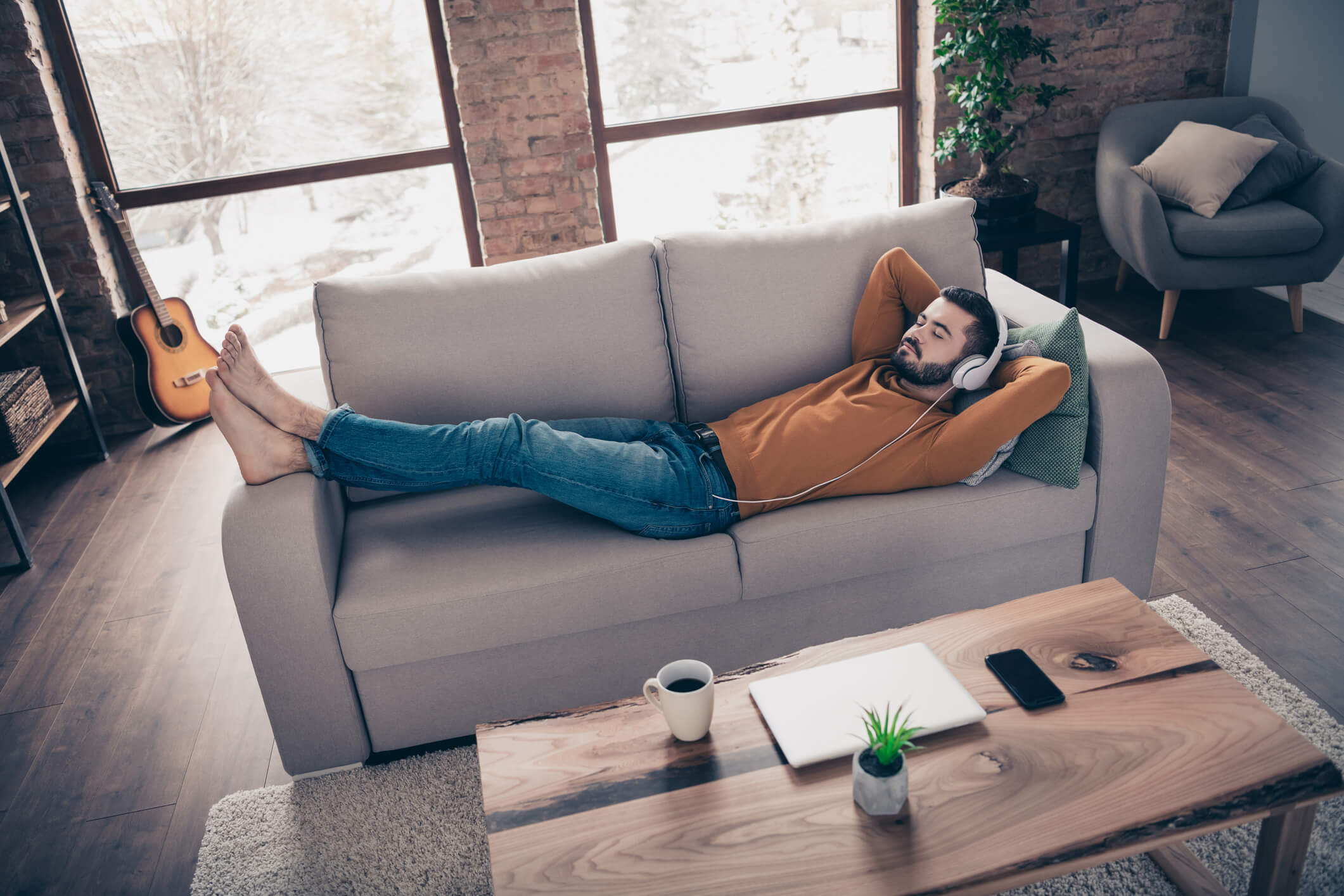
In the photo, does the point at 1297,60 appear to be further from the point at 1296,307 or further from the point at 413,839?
the point at 413,839

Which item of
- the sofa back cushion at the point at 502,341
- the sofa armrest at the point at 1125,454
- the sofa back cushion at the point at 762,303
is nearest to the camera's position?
the sofa armrest at the point at 1125,454

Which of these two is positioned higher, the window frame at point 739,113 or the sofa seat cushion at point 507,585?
the window frame at point 739,113

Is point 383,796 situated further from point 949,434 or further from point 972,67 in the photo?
point 972,67

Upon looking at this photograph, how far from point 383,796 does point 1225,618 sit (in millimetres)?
1863

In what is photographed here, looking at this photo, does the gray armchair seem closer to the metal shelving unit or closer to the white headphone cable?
the white headphone cable

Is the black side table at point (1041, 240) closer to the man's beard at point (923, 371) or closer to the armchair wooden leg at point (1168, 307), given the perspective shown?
the armchair wooden leg at point (1168, 307)

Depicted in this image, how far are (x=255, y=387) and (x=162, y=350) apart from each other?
2.04 metres

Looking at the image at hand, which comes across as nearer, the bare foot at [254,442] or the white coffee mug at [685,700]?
the white coffee mug at [685,700]

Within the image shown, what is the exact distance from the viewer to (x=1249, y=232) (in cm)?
345

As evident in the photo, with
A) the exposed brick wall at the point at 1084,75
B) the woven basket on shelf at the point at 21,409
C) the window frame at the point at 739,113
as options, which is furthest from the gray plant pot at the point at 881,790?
the exposed brick wall at the point at 1084,75

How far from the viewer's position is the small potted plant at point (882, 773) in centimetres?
116

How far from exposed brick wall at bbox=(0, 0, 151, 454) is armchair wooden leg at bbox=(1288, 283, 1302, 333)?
4.48 metres

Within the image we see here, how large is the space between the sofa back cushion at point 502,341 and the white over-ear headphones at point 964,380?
44 centimetres

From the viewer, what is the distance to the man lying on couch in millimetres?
1879
